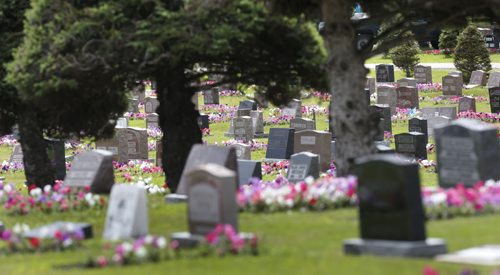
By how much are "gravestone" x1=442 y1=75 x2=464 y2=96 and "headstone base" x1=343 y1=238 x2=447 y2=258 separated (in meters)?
35.9

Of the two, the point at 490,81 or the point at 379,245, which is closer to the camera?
the point at 379,245

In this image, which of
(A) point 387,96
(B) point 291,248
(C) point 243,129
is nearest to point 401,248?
(B) point 291,248

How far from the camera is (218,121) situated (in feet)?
152

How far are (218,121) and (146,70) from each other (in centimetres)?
2294

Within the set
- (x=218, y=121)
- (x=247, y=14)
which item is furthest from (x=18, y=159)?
(x=247, y=14)

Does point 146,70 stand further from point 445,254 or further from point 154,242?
point 445,254

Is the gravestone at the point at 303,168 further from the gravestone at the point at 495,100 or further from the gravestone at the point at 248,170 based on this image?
the gravestone at the point at 495,100

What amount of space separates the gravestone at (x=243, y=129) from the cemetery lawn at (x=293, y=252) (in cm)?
2164

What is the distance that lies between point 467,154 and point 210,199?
5.41 meters

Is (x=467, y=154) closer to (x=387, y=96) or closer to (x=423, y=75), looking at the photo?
(x=387, y=96)

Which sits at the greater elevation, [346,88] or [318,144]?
[346,88]

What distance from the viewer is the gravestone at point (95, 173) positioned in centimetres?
2181

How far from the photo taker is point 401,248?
1349 cm

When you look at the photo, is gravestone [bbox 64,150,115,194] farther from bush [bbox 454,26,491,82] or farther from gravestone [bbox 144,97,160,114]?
bush [bbox 454,26,491,82]
